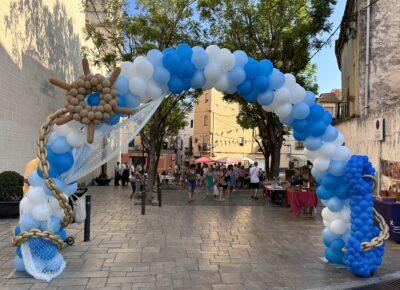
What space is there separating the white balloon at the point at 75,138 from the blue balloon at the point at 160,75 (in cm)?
143

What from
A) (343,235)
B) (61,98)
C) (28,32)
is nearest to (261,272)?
(343,235)

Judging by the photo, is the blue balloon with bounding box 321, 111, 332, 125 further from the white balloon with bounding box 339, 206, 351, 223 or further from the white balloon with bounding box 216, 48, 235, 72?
the white balloon with bounding box 216, 48, 235, 72

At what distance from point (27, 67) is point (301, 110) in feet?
34.0

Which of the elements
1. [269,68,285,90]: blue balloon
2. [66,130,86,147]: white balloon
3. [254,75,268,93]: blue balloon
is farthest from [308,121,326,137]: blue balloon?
[66,130,86,147]: white balloon

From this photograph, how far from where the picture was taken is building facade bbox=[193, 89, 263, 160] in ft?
174

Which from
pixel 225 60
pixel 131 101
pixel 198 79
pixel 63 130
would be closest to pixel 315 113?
pixel 225 60

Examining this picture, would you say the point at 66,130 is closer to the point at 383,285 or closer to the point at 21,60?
the point at 383,285

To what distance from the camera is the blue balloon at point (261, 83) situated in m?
7.53

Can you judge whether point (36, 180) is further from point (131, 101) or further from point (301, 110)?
point (301, 110)

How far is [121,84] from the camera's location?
692cm

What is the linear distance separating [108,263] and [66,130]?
2.42m

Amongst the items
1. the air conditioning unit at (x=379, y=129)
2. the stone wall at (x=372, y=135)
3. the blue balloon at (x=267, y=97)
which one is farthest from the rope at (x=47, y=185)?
the air conditioning unit at (x=379, y=129)

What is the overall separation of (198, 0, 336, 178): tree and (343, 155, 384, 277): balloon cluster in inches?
455

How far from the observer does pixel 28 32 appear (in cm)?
1479
